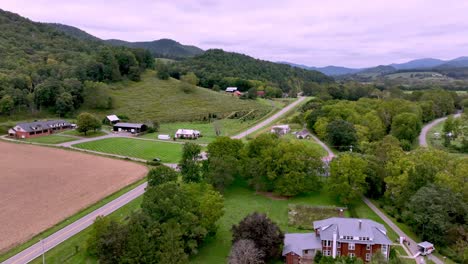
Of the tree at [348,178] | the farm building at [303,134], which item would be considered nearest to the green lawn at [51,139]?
the farm building at [303,134]

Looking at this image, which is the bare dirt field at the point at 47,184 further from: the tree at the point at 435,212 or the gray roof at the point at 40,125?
the tree at the point at 435,212

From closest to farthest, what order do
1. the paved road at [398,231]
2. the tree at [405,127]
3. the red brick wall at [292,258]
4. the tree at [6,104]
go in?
the red brick wall at [292,258]
the paved road at [398,231]
the tree at [405,127]
the tree at [6,104]

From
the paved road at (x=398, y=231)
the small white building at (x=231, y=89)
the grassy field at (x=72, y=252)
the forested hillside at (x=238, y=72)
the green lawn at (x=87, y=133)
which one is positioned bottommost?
the grassy field at (x=72, y=252)

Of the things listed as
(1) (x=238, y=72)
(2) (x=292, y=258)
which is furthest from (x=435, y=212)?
(1) (x=238, y=72)

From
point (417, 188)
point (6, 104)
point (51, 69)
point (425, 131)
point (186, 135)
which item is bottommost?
point (186, 135)

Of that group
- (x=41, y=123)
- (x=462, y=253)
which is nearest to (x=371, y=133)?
(x=462, y=253)

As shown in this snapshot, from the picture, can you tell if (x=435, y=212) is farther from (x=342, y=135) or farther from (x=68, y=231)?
(x=68, y=231)

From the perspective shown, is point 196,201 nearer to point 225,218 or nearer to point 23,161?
point 225,218
